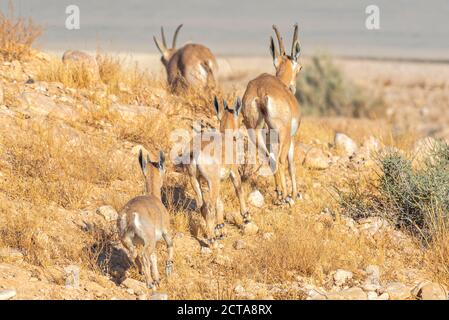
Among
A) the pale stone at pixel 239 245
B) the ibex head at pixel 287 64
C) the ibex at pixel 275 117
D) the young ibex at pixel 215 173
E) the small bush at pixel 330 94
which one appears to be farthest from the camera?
the small bush at pixel 330 94

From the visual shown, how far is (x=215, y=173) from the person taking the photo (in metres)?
9.66

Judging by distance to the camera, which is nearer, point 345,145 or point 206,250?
point 206,250

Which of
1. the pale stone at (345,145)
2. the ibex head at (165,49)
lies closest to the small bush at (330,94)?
the ibex head at (165,49)

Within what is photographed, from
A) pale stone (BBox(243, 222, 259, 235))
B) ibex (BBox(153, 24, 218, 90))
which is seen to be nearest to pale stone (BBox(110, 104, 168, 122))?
ibex (BBox(153, 24, 218, 90))

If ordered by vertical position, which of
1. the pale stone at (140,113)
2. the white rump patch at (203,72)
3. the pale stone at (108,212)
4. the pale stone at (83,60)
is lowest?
the pale stone at (108,212)

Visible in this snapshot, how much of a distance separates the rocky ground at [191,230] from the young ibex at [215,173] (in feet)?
0.75

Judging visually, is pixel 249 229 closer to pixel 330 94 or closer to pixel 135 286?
pixel 135 286

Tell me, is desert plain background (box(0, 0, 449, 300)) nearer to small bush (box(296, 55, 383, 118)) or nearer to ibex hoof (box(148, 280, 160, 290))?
ibex hoof (box(148, 280, 160, 290))

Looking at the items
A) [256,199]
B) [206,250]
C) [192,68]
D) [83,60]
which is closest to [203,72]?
[192,68]

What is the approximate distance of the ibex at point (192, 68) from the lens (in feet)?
48.8

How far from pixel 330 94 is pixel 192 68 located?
14357 millimetres

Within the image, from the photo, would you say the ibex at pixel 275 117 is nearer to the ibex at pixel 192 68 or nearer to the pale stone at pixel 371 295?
the pale stone at pixel 371 295
